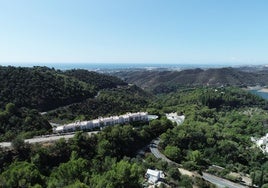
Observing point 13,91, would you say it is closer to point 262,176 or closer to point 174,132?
point 174,132

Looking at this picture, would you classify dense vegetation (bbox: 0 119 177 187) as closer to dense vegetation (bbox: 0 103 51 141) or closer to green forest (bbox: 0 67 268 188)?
green forest (bbox: 0 67 268 188)

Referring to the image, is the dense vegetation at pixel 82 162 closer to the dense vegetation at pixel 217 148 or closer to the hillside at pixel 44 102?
the dense vegetation at pixel 217 148

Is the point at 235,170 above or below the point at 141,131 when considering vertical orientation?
below

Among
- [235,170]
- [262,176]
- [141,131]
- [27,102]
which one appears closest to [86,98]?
[27,102]

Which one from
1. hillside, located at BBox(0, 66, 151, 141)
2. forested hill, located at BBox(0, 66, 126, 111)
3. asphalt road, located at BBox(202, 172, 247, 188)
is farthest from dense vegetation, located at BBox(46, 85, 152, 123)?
asphalt road, located at BBox(202, 172, 247, 188)

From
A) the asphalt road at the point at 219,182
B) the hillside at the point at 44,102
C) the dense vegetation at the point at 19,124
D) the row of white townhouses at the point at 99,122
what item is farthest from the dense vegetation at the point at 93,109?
the asphalt road at the point at 219,182
